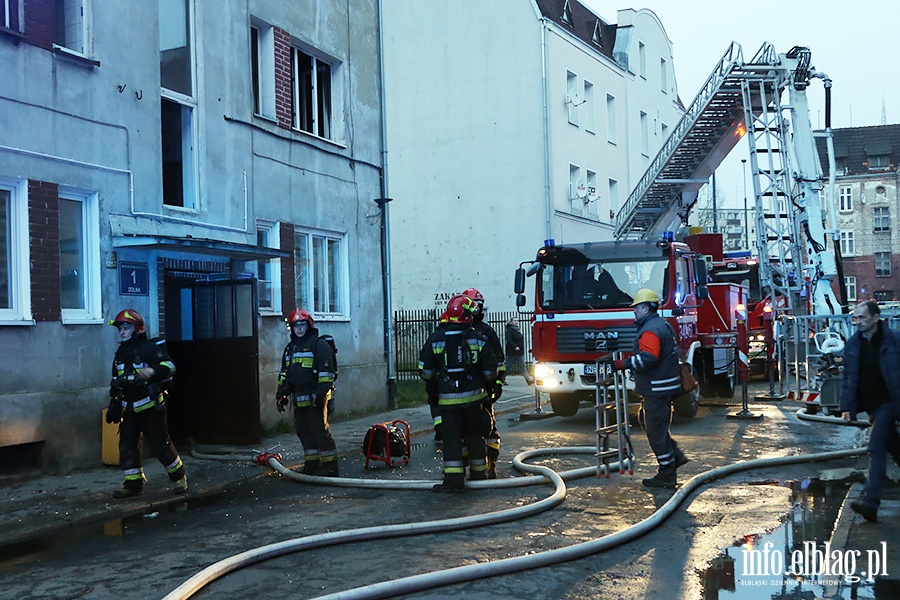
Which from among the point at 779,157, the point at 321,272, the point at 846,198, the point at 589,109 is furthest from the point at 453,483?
the point at 846,198

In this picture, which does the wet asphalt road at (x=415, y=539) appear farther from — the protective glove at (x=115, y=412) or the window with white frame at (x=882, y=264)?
the window with white frame at (x=882, y=264)

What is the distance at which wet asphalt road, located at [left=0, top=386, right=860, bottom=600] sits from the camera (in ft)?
18.1

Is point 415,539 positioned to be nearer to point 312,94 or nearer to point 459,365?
point 459,365

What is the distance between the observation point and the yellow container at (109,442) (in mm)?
10359

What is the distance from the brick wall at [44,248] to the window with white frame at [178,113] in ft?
7.61

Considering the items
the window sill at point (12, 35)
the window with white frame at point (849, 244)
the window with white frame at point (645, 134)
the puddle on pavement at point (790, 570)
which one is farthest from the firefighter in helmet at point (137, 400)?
the window with white frame at point (849, 244)

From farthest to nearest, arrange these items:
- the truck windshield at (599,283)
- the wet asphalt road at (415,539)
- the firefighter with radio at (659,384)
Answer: the truck windshield at (599,283) → the firefighter with radio at (659,384) → the wet asphalt road at (415,539)

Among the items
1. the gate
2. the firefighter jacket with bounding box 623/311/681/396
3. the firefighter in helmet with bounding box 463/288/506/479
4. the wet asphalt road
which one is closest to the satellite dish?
the gate

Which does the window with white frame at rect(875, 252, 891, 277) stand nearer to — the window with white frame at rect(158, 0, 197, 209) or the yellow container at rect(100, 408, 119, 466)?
the window with white frame at rect(158, 0, 197, 209)

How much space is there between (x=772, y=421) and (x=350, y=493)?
7.66 m

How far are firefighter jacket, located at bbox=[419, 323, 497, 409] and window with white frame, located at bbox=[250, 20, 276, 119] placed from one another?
667cm

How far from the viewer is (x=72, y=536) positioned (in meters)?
7.41

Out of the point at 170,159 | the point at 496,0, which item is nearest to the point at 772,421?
the point at 170,159

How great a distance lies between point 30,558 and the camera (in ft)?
21.8
